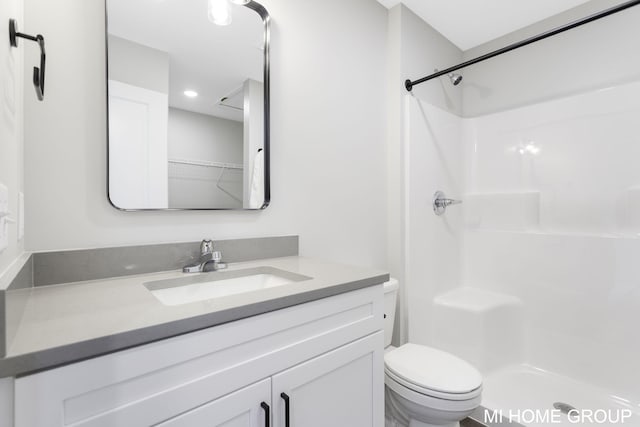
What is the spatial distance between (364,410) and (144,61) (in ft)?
4.70

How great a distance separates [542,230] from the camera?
6.90 feet

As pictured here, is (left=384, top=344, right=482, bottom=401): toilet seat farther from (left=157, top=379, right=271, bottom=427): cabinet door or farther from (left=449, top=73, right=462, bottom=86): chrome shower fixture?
(left=449, top=73, right=462, bottom=86): chrome shower fixture

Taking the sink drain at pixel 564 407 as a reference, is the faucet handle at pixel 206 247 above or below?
above

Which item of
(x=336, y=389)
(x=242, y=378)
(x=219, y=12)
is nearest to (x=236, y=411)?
(x=242, y=378)

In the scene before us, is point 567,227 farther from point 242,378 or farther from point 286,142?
point 242,378

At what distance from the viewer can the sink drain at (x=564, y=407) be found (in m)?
1.70

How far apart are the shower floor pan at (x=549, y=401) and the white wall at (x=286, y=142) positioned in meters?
1.02

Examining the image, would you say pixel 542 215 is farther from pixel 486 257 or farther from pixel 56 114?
pixel 56 114

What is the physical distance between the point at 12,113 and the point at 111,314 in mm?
566

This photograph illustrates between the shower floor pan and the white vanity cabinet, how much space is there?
3.52 ft

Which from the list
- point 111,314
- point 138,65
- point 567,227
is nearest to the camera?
point 111,314

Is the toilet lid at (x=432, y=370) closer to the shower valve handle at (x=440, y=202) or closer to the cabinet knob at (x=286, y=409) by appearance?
the cabinet knob at (x=286, y=409)

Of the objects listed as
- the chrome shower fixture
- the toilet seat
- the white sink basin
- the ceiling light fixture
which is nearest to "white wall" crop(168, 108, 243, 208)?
the white sink basin

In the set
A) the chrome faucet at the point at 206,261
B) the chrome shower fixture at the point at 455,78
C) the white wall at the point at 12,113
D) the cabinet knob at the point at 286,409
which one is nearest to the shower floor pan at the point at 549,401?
the cabinet knob at the point at 286,409
